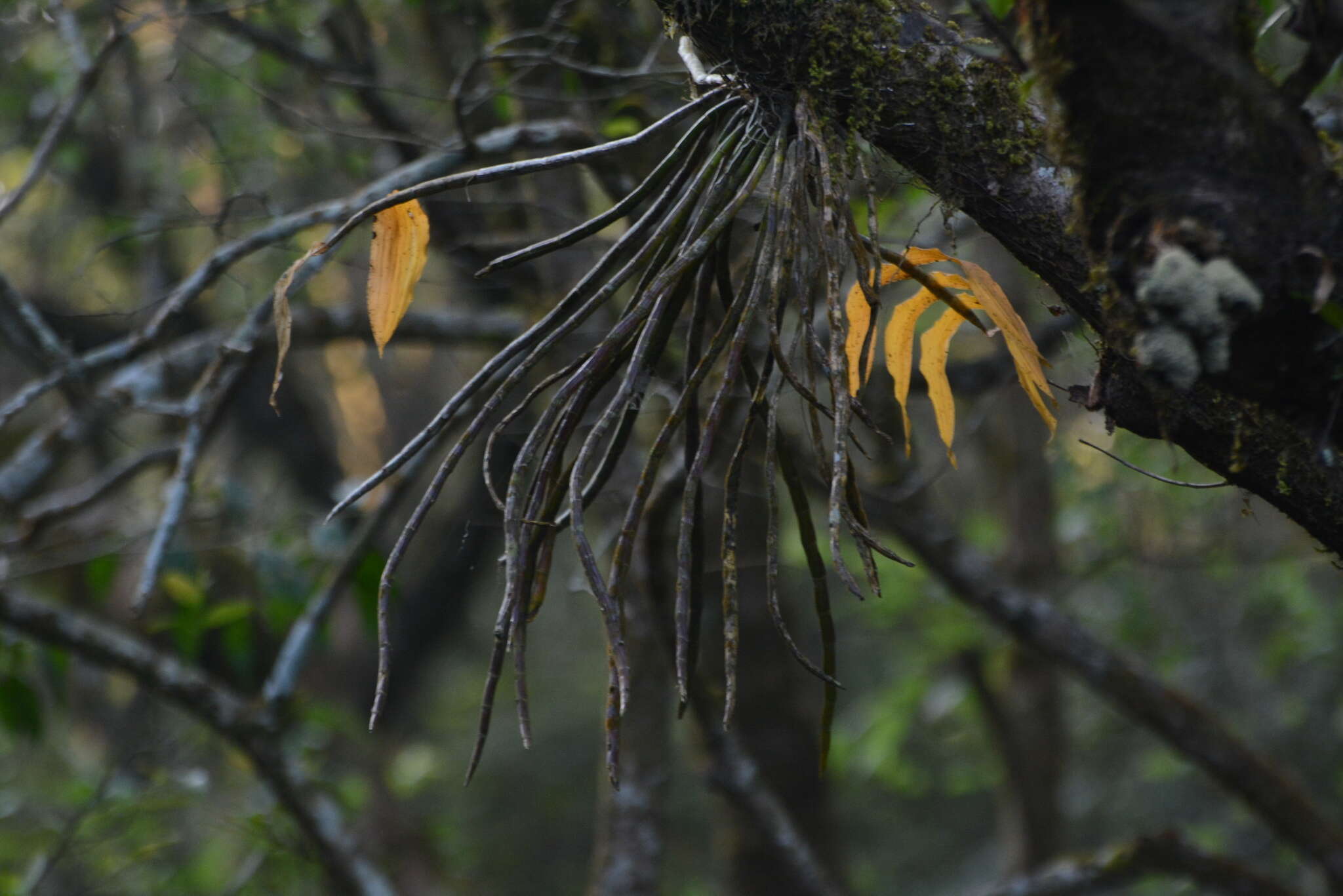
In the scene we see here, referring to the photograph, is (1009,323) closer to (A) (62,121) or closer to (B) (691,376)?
(B) (691,376)

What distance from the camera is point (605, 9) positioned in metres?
3.18

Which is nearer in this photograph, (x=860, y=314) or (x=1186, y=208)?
(x=1186, y=208)

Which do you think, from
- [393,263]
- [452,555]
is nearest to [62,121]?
[393,263]

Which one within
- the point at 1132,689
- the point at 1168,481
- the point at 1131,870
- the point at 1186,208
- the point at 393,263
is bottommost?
the point at 1131,870

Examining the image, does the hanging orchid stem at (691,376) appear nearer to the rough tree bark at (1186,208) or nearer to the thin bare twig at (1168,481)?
the rough tree bark at (1186,208)

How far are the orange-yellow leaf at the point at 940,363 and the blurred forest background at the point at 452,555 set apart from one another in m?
0.12

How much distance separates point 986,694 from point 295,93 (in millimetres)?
4087

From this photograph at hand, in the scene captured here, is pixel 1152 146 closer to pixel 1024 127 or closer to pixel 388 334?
pixel 1024 127

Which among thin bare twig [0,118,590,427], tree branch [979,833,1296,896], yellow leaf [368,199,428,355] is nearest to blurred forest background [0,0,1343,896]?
thin bare twig [0,118,590,427]

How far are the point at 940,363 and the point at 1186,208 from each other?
50 centimetres

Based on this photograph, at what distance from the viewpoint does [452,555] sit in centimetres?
524

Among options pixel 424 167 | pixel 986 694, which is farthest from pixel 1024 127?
pixel 986 694

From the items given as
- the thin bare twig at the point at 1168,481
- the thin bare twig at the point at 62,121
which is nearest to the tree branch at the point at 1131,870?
the thin bare twig at the point at 1168,481

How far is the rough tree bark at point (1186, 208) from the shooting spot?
31.0 inches
